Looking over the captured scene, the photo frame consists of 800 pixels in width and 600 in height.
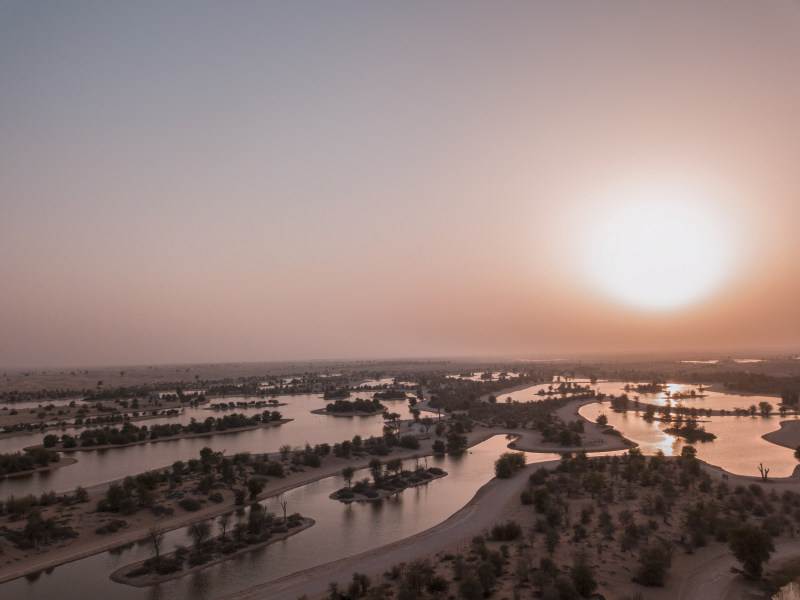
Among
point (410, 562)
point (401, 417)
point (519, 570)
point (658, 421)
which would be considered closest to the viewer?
point (519, 570)

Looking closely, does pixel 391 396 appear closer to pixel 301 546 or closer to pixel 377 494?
pixel 377 494

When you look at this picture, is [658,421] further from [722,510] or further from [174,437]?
[174,437]

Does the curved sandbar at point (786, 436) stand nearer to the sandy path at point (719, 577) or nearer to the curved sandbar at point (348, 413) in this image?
the sandy path at point (719, 577)

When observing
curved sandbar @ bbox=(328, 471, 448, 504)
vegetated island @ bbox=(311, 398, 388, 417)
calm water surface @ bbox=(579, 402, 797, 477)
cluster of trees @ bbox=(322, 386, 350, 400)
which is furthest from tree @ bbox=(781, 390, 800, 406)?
cluster of trees @ bbox=(322, 386, 350, 400)

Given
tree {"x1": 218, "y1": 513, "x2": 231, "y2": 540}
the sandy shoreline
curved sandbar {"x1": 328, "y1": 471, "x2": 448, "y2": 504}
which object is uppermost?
tree {"x1": 218, "y1": 513, "x2": 231, "y2": 540}

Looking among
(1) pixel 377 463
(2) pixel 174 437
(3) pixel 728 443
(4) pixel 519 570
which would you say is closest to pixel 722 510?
(4) pixel 519 570

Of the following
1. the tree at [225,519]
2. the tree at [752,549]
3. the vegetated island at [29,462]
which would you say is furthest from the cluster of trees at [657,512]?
the vegetated island at [29,462]

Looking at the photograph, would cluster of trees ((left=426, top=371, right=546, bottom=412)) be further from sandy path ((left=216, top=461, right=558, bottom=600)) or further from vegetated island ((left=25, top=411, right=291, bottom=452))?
sandy path ((left=216, top=461, right=558, bottom=600))
